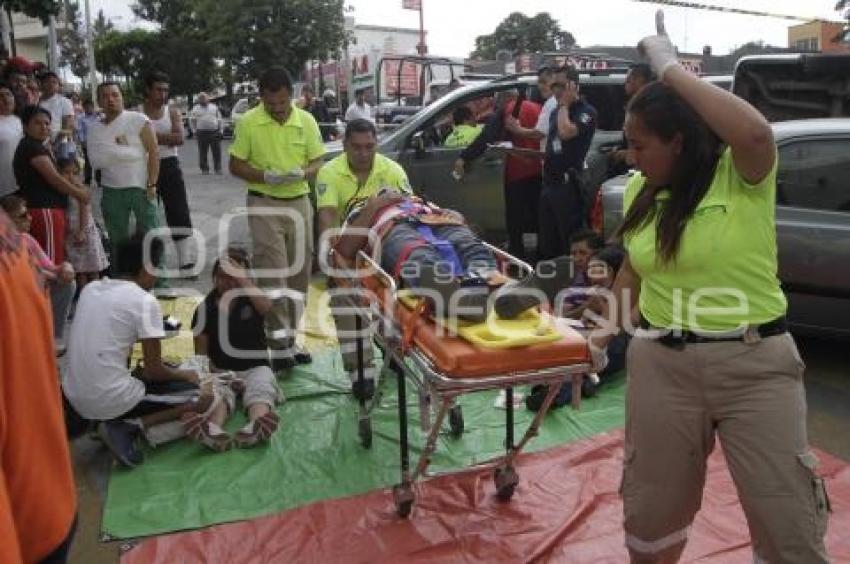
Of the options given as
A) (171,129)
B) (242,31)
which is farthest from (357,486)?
(242,31)

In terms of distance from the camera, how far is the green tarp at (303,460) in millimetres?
3455

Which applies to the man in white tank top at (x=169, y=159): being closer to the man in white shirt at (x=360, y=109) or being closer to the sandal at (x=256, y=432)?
the sandal at (x=256, y=432)

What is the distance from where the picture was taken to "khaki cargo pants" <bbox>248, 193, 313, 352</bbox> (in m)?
5.13

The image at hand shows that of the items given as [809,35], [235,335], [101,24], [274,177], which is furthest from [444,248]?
[101,24]

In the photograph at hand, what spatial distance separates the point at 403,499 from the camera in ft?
10.8

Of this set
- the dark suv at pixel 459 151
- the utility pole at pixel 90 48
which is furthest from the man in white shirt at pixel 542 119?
the utility pole at pixel 90 48

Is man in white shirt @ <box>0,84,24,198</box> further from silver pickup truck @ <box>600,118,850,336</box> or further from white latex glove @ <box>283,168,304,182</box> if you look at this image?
silver pickup truck @ <box>600,118,850,336</box>

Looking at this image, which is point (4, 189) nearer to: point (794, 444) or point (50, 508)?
point (50, 508)

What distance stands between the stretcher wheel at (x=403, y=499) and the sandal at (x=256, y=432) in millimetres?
964

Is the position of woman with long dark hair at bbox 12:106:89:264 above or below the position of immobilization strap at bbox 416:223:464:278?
above

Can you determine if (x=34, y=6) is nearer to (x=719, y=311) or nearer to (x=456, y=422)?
(x=456, y=422)

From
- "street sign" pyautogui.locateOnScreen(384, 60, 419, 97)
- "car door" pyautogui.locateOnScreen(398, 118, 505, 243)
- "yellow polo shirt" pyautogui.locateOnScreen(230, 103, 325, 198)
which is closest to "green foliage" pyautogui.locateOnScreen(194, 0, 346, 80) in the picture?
"street sign" pyautogui.locateOnScreen(384, 60, 419, 97)

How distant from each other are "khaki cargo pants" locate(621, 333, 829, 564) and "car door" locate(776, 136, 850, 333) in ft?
9.03

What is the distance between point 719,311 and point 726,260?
14 cm
